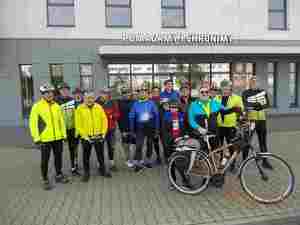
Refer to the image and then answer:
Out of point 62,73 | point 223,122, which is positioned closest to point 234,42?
point 62,73

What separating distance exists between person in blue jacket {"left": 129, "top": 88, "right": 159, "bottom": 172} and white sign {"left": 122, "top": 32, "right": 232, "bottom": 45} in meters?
7.05

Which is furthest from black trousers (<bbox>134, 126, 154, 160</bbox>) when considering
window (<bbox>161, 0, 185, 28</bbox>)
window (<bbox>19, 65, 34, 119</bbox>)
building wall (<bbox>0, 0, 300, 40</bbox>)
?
window (<bbox>161, 0, 185, 28</bbox>)

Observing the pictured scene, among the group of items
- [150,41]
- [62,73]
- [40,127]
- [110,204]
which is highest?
[150,41]

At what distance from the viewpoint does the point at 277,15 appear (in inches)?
564

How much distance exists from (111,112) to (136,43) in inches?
273

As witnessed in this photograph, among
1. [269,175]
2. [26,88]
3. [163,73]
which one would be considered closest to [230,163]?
[269,175]

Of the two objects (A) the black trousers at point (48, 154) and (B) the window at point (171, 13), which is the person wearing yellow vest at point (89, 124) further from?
(B) the window at point (171, 13)

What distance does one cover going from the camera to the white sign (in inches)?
504

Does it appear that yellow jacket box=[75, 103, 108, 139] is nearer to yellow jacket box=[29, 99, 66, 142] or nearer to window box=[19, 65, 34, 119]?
yellow jacket box=[29, 99, 66, 142]

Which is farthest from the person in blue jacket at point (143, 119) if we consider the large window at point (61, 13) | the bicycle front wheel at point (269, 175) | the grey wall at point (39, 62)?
the large window at point (61, 13)

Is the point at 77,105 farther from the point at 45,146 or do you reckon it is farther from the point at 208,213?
the point at 208,213

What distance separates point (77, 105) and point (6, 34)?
7688mm

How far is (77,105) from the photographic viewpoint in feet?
20.9

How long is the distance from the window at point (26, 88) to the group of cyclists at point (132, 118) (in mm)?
6788
